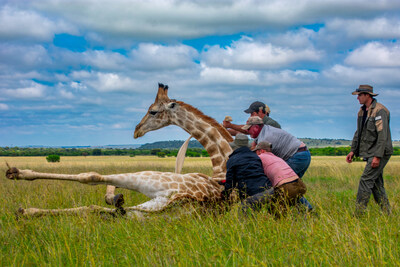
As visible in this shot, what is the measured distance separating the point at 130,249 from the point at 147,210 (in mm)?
1412

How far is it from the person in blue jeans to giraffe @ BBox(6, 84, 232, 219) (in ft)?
2.42

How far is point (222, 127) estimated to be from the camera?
274 inches

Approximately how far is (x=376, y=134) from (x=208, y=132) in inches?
113

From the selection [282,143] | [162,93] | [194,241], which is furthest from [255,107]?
[194,241]

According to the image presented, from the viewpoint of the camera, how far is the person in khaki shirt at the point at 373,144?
6715 mm

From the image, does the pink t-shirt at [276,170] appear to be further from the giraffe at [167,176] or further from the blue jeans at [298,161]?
the giraffe at [167,176]

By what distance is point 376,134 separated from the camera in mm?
6867

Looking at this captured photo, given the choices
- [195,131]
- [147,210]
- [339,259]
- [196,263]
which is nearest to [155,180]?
[147,210]

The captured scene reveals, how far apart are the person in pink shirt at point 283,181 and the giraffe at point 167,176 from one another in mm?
1056

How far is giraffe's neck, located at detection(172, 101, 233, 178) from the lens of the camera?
266 inches

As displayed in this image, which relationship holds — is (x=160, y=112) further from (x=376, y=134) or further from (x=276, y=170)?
(x=376, y=134)

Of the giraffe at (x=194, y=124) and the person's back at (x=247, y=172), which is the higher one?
the giraffe at (x=194, y=124)

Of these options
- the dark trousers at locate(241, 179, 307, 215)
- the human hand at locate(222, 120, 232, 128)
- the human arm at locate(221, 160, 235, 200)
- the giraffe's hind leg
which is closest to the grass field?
the giraffe's hind leg

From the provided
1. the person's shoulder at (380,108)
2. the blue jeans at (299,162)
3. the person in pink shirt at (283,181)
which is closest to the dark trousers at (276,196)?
the person in pink shirt at (283,181)
